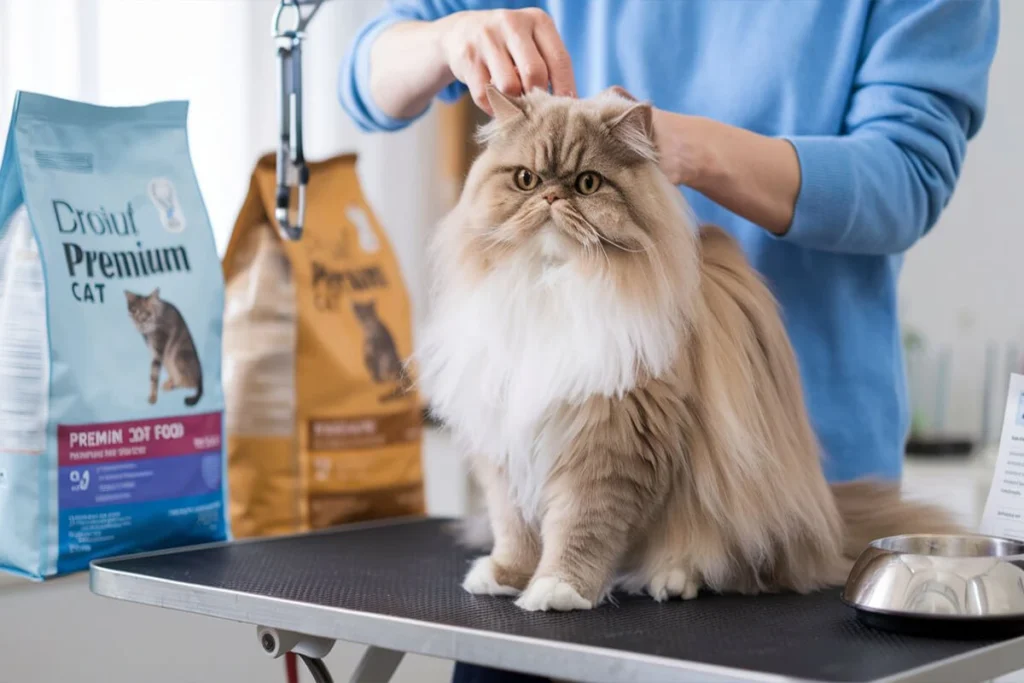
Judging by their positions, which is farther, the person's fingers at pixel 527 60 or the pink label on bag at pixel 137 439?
the pink label on bag at pixel 137 439

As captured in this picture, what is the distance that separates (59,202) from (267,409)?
46 cm

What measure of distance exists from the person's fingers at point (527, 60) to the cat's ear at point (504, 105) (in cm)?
4

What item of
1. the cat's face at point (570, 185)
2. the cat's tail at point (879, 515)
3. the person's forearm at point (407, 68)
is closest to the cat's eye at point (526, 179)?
the cat's face at point (570, 185)

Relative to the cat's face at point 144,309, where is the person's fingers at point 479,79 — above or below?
above

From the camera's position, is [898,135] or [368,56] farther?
[368,56]

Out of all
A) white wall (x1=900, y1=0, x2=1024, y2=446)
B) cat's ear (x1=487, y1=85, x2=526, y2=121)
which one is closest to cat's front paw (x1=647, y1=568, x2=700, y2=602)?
cat's ear (x1=487, y1=85, x2=526, y2=121)

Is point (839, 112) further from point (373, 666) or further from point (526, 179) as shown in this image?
point (373, 666)

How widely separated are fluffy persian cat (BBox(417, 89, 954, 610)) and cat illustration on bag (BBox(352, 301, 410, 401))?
53 centimetres

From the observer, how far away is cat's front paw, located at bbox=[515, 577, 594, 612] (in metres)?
1.01

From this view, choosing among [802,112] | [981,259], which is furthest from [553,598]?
[981,259]

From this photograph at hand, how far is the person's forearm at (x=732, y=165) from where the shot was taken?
113 cm

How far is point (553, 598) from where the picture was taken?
3.31 ft

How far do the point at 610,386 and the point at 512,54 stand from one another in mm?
377

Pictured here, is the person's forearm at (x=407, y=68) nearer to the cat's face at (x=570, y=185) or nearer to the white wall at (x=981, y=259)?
the cat's face at (x=570, y=185)
